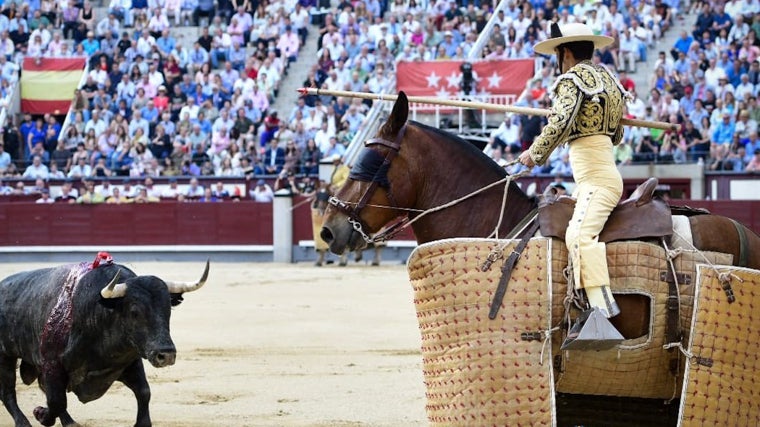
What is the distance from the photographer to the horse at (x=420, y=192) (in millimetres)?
4793

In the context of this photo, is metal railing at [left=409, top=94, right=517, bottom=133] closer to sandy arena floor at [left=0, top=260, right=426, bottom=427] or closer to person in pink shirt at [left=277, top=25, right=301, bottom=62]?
person in pink shirt at [left=277, top=25, right=301, bottom=62]

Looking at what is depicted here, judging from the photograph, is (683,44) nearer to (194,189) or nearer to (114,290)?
(194,189)

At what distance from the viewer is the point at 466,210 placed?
15.8 ft

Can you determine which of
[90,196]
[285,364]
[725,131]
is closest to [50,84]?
[90,196]

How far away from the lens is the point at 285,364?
806 centimetres

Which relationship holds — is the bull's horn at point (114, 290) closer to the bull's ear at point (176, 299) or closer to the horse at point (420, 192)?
the bull's ear at point (176, 299)

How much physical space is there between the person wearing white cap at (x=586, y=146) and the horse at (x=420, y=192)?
30 centimetres

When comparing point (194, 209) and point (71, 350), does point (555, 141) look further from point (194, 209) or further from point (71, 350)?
point (194, 209)

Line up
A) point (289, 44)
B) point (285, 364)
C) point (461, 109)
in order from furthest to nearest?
point (289, 44)
point (461, 109)
point (285, 364)

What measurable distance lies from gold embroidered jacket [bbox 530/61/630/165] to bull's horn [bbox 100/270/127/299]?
2279 millimetres

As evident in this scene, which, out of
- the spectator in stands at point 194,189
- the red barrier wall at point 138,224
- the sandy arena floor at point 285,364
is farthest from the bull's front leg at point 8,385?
the spectator in stands at point 194,189

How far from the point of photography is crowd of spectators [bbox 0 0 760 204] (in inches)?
635

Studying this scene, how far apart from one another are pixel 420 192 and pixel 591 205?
2.40 ft

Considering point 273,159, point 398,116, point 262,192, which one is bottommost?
Result: point 262,192
